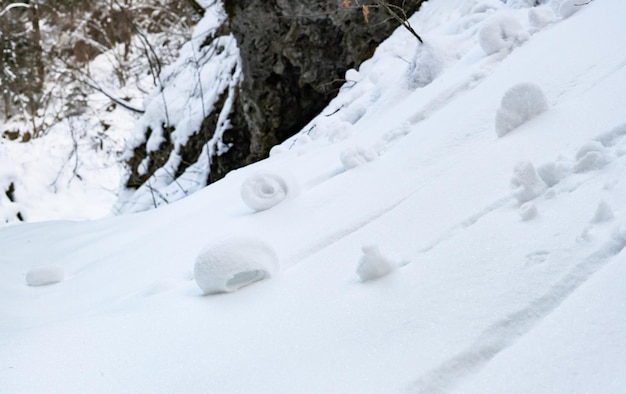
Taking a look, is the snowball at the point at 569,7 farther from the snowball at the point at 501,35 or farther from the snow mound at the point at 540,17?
the snowball at the point at 501,35

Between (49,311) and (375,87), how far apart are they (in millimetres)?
2266

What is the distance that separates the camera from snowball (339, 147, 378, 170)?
2031 mm

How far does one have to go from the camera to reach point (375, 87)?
3.32 metres

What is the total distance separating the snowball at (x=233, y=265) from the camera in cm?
126

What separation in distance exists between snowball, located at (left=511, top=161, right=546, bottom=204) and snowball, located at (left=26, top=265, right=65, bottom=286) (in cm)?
164

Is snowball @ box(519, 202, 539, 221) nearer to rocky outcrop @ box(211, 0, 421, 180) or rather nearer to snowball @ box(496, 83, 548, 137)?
snowball @ box(496, 83, 548, 137)

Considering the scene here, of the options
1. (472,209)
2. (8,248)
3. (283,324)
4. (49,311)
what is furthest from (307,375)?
(8,248)

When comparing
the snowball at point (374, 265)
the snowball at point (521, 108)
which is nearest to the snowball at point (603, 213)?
the snowball at point (374, 265)

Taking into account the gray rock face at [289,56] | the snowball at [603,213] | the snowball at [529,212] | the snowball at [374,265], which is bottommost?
the snowball at [603,213]

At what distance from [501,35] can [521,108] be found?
90cm

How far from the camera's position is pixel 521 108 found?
1.55 m

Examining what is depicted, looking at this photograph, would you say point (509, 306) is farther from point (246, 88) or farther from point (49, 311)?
point (246, 88)

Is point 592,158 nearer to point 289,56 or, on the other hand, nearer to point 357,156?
point 357,156

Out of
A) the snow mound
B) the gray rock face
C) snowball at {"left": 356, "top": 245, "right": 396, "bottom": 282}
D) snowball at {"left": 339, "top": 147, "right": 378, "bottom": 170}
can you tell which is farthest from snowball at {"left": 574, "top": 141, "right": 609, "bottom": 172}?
the gray rock face
